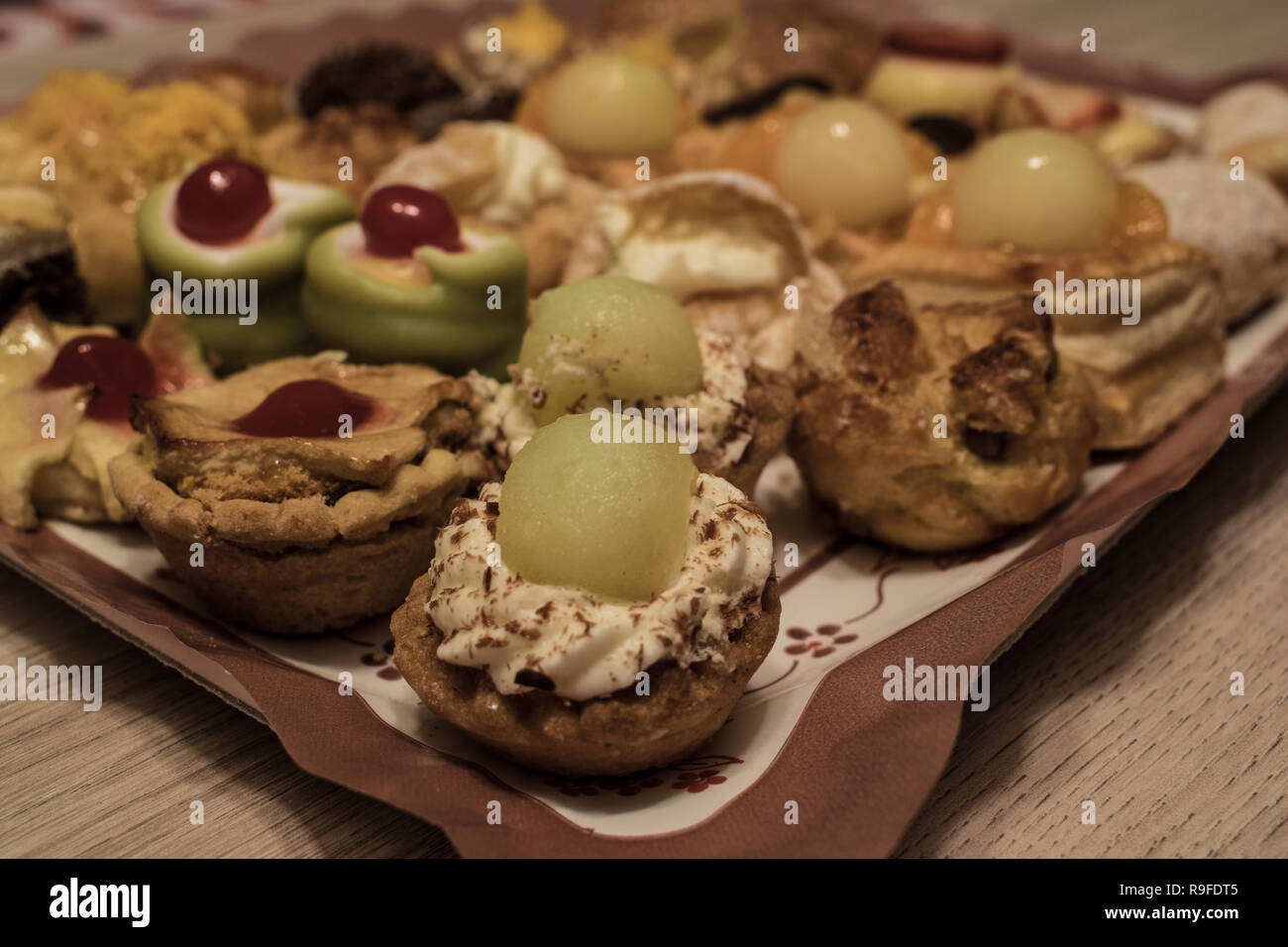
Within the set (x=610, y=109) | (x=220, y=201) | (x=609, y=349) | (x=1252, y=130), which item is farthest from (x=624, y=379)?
(x=1252, y=130)

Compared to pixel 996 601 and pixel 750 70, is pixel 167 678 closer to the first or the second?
pixel 996 601

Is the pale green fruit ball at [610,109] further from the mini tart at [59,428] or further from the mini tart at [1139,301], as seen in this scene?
the mini tart at [59,428]

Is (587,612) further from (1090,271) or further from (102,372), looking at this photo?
(1090,271)

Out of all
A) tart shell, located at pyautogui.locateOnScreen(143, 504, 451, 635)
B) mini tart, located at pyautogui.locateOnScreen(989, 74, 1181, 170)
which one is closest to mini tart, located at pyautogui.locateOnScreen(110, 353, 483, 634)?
tart shell, located at pyautogui.locateOnScreen(143, 504, 451, 635)

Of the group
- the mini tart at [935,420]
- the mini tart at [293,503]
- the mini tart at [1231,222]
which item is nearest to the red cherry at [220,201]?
the mini tart at [293,503]

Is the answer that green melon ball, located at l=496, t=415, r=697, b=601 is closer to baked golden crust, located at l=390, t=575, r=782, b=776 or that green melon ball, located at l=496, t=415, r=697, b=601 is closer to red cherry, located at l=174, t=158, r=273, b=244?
baked golden crust, located at l=390, t=575, r=782, b=776
